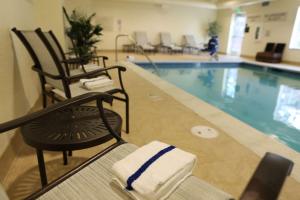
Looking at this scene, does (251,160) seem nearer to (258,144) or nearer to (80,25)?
(258,144)

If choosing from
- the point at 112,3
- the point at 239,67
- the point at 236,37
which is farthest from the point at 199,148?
the point at 236,37

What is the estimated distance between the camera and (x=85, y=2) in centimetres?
707

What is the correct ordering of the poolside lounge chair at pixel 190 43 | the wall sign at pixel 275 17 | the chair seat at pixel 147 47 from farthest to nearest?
the poolside lounge chair at pixel 190 43 < the chair seat at pixel 147 47 < the wall sign at pixel 275 17

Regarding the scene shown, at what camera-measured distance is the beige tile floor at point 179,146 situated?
4.25 feet

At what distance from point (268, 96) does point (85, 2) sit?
6408 mm

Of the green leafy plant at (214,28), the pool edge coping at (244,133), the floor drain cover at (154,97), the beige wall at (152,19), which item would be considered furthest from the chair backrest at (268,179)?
the green leafy plant at (214,28)

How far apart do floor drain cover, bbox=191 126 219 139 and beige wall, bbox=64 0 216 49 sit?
9080mm

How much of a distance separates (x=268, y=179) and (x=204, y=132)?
152 cm

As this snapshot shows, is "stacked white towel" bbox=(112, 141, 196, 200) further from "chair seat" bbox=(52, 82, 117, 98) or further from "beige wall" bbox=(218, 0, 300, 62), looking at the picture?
"beige wall" bbox=(218, 0, 300, 62)

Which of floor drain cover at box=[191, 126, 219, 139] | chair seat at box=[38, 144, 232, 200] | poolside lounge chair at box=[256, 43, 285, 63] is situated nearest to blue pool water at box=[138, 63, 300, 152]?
poolside lounge chair at box=[256, 43, 285, 63]

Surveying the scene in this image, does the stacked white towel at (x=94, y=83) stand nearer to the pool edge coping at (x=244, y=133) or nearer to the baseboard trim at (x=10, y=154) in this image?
the baseboard trim at (x=10, y=154)

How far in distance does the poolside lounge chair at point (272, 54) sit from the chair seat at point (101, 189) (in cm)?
892

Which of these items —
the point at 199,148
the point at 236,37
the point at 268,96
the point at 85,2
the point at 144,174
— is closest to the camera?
the point at 144,174

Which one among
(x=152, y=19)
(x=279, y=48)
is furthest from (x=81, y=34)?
(x=279, y=48)
